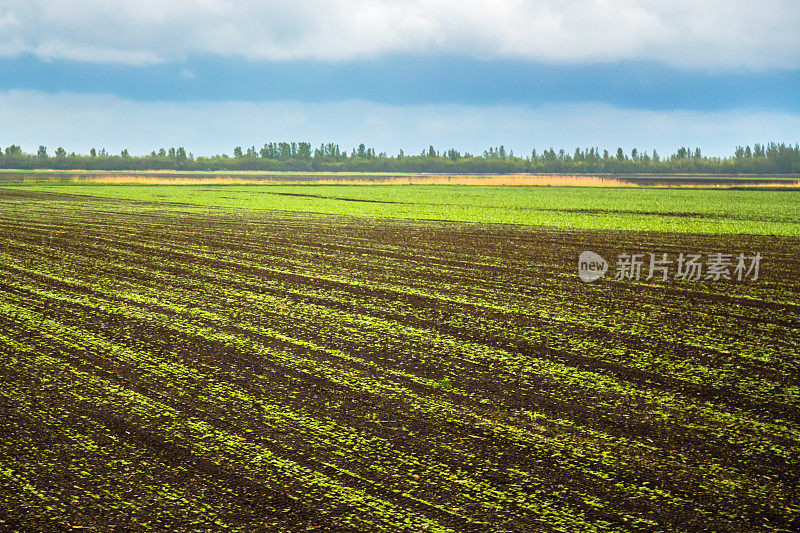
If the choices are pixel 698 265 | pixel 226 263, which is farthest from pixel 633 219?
pixel 226 263

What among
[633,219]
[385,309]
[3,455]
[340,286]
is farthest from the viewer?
[633,219]

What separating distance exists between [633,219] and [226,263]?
604 inches

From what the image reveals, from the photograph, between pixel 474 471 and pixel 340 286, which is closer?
pixel 474 471

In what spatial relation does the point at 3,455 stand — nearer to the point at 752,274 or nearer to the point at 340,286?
the point at 340,286

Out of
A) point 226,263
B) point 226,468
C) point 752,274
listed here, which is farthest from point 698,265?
point 226,468

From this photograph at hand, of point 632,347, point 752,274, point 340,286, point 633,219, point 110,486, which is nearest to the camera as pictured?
point 110,486

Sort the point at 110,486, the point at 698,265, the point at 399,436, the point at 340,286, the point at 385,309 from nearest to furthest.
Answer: the point at 110,486, the point at 399,436, the point at 385,309, the point at 340,286, the point at 698,265

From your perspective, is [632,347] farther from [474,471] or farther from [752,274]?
[752,274]

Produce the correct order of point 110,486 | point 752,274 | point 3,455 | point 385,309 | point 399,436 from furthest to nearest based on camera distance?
point 752,274
point 385,309
point 399,436
point 3,455
point 110,486

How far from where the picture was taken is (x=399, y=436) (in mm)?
4066

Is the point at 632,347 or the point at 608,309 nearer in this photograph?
the point at 632,347

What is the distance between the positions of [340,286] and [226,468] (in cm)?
567

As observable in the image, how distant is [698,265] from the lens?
11.9m

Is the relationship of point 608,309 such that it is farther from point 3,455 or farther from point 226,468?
point 3,455
